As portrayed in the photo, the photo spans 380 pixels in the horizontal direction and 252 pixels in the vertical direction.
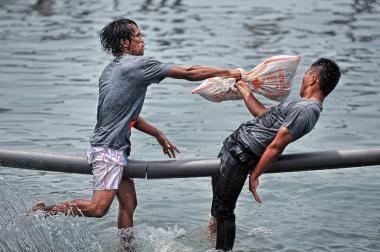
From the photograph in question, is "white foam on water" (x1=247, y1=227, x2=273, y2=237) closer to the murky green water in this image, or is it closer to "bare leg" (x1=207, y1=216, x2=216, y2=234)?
the murky green water

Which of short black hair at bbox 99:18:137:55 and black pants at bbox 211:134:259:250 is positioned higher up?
short black hair at bbox 99:18:137:55

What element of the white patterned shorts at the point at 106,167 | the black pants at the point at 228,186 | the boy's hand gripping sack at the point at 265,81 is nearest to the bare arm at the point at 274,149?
the black pants at the point at 228,186

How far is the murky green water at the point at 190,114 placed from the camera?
28.5 feet

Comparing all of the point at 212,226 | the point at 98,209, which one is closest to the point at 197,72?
the point at 98,209

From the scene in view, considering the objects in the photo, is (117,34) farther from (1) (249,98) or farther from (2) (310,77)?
(2) (310,77)

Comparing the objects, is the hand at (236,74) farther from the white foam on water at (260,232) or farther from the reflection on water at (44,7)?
the reflection on water at (44,7)

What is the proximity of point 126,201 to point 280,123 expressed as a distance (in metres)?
1.48

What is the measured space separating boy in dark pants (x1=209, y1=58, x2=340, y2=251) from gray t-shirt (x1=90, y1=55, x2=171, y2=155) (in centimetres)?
69

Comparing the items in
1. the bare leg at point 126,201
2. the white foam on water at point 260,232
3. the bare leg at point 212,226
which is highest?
the bare leg at point 126,201

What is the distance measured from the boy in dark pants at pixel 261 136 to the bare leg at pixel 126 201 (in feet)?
2.29

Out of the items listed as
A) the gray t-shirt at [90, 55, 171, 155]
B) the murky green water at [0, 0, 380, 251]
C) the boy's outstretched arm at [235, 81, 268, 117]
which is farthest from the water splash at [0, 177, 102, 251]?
the boy's outstretched arm at [235, 81, 268, 117]

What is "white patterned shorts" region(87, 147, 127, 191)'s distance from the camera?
7.36 m

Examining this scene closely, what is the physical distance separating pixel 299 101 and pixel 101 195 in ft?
5.49

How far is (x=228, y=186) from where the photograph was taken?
24.1ft
